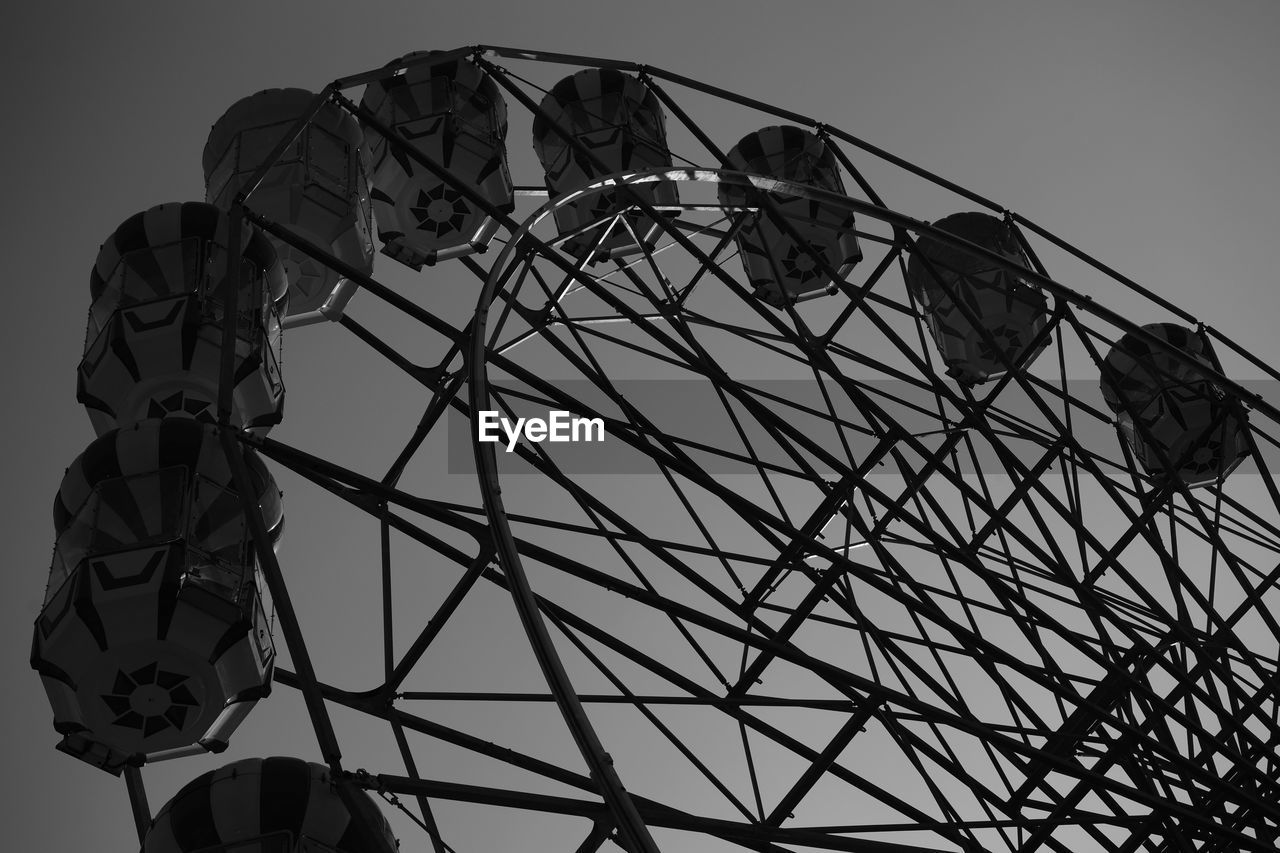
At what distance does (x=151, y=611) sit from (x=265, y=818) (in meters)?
1.45

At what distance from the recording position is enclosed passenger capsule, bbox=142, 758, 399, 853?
325 inches

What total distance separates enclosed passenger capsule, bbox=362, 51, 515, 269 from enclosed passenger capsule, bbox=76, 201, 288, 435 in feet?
9.32

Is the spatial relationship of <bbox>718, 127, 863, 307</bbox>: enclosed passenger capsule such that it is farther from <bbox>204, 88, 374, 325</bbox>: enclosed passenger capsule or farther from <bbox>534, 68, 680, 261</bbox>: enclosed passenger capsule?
<bbox>204, 88, 374, 325</bbox>: enclosed passenger capsule

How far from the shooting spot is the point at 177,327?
9.97 metres

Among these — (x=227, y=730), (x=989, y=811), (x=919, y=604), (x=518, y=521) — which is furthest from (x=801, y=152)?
(x=227, y=730)

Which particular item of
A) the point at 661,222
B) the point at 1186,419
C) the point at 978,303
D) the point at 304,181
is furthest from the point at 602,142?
the point at 1186,419

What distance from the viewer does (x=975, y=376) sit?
54.5 feet

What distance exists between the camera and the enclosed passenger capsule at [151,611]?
807 centimetres

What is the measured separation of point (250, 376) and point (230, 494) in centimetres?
131

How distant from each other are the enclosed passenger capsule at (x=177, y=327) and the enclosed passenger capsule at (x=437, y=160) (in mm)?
2841

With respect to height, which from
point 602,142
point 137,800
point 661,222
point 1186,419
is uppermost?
point 602,142

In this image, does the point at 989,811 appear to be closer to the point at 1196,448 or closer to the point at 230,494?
the point at 230,494

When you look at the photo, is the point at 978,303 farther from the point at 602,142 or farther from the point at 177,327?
the point at 177,327

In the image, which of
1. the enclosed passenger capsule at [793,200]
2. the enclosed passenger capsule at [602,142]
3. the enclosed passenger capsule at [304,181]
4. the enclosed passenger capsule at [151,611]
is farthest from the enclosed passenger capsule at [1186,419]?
the enclosed passenger capsule at [151,611]
